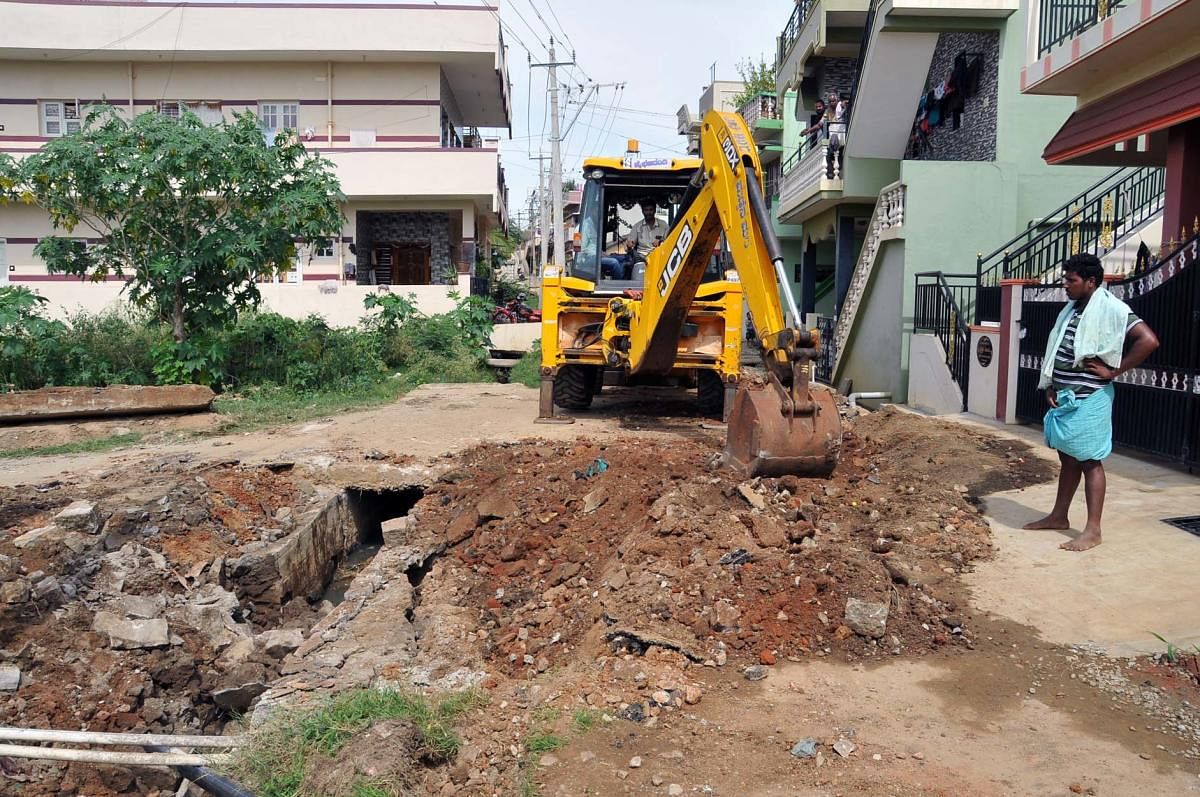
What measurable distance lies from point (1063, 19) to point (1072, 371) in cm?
808

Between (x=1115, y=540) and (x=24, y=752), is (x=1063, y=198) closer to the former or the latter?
(x=1115, y=540)

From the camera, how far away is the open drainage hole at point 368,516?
886 centimetres

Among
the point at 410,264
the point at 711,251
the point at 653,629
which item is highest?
the point at 410,264

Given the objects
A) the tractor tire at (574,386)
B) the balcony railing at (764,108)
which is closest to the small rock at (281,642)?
the tractor tire at (574,386)

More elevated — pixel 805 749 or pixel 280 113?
pixel 280 113

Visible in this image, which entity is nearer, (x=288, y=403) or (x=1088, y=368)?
(x=1088, y=368)

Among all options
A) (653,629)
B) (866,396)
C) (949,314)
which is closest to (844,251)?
(866,396)

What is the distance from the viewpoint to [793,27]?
23.4 metres

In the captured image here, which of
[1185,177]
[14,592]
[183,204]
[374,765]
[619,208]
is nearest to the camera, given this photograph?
[374,765]

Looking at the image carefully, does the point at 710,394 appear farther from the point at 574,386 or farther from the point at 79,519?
the point at 79,519

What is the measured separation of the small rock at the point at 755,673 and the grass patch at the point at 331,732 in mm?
1164

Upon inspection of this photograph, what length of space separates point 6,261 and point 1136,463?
24.5 meters

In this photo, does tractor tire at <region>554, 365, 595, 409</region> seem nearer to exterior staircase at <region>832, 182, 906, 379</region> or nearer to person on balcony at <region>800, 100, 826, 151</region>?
exterior staircase at <region>832, 182, 906, 379</region>

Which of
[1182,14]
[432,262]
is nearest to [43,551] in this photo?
[1182,14]
